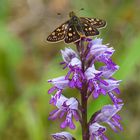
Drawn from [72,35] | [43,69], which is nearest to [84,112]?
[72,35]

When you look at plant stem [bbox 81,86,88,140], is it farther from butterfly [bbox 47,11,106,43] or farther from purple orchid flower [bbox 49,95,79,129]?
butterfly [bbox 47,11,106,43]

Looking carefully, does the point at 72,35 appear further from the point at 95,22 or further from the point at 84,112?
the point at 84,112

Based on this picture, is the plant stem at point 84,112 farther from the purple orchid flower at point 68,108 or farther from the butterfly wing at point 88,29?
the butterfly wing at point 88,29

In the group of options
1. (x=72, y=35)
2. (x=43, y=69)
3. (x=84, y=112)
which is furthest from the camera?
(x=43, y=69)

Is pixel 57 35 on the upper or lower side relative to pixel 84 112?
upper

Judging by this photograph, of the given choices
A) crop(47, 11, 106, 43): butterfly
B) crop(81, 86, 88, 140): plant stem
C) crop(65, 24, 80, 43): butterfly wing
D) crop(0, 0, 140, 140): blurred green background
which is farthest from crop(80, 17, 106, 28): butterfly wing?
crop(0, 0, 140, 140): blurred green background

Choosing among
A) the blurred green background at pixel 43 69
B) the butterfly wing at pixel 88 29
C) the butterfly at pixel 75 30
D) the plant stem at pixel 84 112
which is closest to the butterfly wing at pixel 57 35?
the butterfly at pixel 75 30

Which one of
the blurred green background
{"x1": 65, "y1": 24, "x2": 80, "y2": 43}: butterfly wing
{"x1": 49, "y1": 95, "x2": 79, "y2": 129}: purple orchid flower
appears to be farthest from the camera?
the blurred green background

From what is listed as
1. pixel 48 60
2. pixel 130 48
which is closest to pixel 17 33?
pixel 48 60

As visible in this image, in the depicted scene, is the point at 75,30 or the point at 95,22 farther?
the point at 95,22
